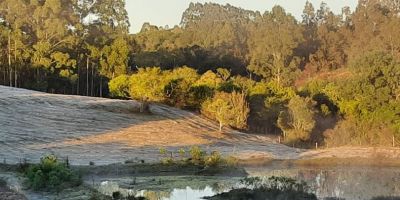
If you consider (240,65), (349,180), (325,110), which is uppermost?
(240,65)

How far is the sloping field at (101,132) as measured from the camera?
36.2m

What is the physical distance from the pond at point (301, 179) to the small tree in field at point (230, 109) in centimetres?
2108

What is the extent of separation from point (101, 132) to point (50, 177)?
2334 cm

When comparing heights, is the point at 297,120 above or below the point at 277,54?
below

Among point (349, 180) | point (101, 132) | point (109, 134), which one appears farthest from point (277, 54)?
point (349, 180)

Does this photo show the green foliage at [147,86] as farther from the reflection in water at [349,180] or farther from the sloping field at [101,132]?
the reflection in water at [349,180]

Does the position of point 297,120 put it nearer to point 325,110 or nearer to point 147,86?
point 325,110

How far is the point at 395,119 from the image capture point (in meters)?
51.3

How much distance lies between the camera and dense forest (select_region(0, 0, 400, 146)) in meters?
53.5

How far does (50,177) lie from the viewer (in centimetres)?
2116

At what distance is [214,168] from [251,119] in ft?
96.5

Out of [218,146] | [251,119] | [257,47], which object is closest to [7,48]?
[251,119]

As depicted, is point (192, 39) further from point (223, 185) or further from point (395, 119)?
point (223, 185)

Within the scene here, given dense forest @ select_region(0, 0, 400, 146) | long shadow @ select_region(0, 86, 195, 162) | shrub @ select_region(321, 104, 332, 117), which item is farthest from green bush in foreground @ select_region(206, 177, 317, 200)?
shrub @ select_region(321, 104, 332, 117)
